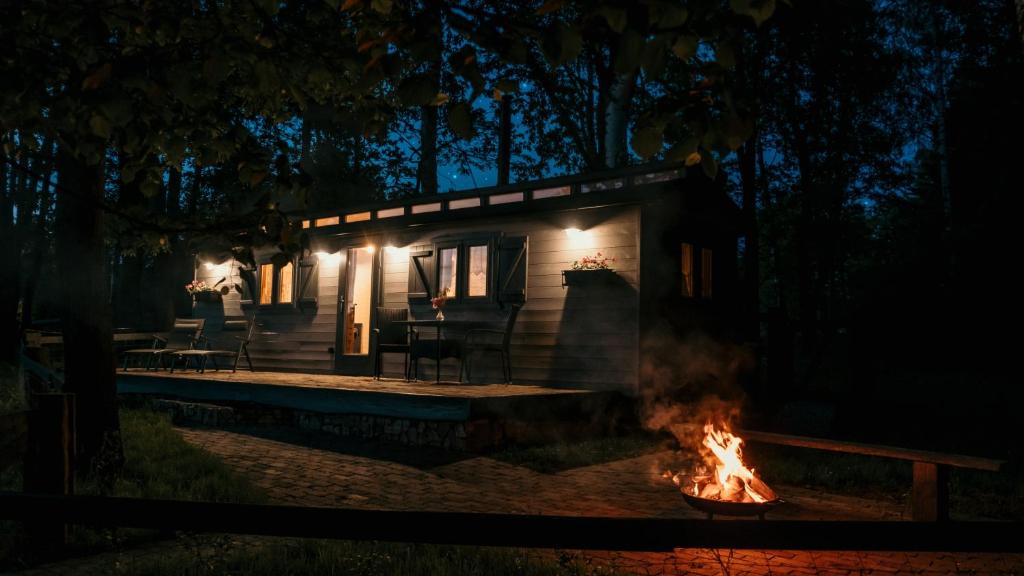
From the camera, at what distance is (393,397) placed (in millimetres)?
8461

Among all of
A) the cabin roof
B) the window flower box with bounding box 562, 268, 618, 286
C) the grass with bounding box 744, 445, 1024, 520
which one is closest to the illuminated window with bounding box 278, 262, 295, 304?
the cabin roof

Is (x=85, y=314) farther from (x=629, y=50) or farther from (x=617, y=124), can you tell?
(x=617, y=124)

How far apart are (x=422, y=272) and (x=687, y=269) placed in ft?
14.7

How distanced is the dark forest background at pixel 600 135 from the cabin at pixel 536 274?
121cm

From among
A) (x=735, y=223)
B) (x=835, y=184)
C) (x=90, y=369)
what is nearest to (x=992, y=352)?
(x=835, y=184)

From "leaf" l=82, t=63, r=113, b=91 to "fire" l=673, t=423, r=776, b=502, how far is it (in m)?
4.25

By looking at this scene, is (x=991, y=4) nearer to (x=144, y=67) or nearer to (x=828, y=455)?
(x=828, y=455)

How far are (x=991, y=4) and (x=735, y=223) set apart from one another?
1229 centimetres

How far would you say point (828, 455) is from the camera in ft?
27.3

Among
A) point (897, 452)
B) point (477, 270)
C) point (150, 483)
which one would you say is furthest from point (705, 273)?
Answer: point (150, 483)

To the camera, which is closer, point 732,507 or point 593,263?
point 732,507

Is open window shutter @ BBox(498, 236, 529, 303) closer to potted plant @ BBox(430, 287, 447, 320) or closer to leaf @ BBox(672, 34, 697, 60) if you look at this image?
potted plant @ BBox(430, 287, 447, 320)

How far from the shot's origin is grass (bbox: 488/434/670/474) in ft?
25.3

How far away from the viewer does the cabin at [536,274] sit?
33.2 ft
